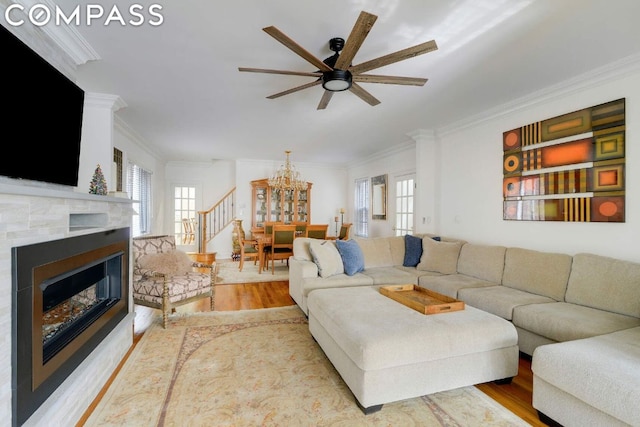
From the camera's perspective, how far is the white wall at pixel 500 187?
2.54 metres

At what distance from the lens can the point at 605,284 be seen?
7.88ft

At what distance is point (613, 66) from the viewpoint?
2.58 metres

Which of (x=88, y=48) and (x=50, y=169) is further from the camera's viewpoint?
(x=88, y=48)

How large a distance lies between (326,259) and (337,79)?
6.63 ft

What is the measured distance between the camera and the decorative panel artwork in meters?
2.64

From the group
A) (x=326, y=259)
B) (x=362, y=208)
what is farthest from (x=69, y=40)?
(x=362, y=208)

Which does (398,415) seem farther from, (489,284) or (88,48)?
(88,48)

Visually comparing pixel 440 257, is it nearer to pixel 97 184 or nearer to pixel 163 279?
pixel 163 279

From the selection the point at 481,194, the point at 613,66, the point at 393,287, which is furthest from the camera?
the point at 481,194

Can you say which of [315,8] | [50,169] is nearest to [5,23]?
[50,169]

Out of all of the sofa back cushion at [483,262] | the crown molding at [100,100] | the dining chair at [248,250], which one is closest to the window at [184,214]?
the dining chair at [248,250]

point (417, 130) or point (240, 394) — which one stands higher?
point (417, 130)

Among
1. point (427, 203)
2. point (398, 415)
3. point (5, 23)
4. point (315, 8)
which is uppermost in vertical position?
point (315, 8)

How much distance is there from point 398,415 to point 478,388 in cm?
68
